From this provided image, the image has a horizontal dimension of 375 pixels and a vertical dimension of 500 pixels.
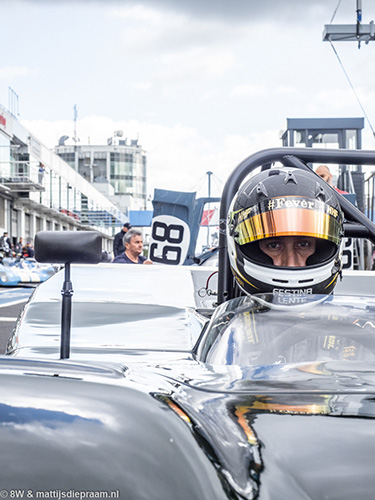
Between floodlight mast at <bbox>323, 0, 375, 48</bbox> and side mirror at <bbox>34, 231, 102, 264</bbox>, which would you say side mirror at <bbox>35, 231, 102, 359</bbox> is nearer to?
side mirror at <bbox>34, 231, 102, 264</bbox>

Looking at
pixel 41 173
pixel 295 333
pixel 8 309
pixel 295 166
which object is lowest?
pixel 8 309

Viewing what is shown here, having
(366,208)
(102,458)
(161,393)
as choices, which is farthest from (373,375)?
(366,208)

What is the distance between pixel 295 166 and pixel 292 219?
1068 mm

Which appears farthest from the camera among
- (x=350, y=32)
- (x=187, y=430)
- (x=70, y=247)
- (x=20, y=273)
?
(x=20, y=273)

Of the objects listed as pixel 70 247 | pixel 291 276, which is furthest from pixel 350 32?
pixel 70 247

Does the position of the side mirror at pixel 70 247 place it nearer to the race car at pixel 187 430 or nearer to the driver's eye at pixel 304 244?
the race car at pixel 187 430

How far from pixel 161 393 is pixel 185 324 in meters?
2.26

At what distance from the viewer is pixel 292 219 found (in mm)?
2238

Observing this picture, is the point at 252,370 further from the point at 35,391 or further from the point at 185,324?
the point at 185,324

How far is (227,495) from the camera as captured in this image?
0.77m

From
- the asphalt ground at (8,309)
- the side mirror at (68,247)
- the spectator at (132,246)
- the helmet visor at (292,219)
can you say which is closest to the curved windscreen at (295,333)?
the helmet visor at (292,219)

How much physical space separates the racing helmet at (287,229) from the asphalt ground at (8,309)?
13.6 ft

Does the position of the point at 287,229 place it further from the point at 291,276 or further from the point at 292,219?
the point at 291,276

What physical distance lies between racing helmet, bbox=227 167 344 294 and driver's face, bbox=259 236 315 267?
0.03 metres
